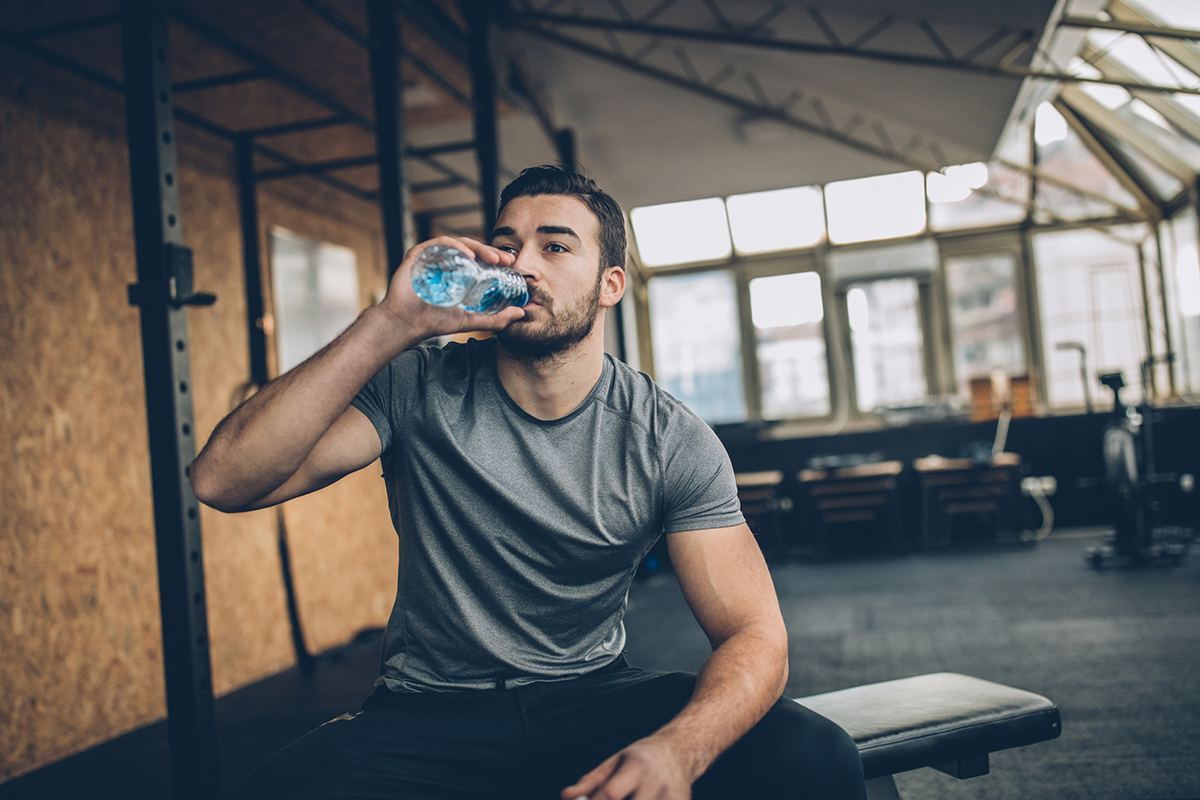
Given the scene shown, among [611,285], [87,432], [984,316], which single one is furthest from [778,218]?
[611,285]

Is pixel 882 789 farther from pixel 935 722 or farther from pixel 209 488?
pixel 209 488

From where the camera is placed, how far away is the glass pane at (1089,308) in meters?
6.80

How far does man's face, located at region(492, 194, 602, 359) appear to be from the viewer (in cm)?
125

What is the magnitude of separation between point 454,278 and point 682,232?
660cm

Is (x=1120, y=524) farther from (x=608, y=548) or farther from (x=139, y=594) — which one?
(x=139, y=594)

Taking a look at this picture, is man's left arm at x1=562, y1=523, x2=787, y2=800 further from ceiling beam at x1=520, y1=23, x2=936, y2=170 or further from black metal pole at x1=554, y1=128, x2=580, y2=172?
black metal pole at x1=554, y1=128, x2=580, y2=172

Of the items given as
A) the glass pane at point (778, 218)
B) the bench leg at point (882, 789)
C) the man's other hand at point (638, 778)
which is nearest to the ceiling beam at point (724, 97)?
the glass pane at point (778, 218)

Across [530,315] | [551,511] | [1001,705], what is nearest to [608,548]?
[551,511]

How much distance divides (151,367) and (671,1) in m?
3.55

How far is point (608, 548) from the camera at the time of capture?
1230 mm

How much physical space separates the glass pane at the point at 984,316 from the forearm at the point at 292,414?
6918mm

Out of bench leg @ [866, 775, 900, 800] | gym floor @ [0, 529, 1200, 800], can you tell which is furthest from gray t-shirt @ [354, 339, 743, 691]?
gym floor @ [0, 529, 1200, 800]

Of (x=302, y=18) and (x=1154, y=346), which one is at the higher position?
(x=302, y=18)

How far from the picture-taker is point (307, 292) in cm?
403
